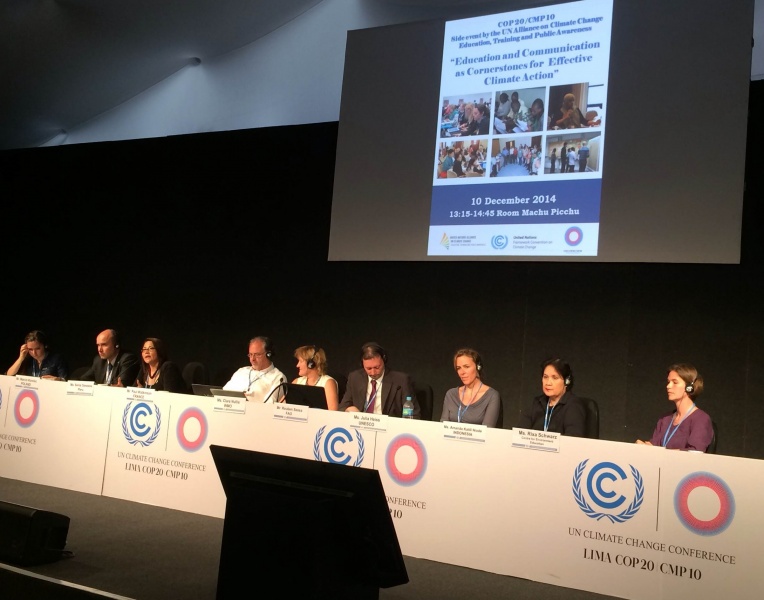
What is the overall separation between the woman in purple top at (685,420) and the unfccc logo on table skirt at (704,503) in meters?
0.86

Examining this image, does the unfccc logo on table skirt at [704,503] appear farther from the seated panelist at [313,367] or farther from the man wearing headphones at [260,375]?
the man wearing headphones at [260,375]

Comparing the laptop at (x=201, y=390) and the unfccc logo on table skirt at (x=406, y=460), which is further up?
the laptop at (x=201, y=390)

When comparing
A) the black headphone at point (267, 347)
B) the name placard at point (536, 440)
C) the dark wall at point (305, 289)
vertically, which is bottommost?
the name placard at point (536, 440)

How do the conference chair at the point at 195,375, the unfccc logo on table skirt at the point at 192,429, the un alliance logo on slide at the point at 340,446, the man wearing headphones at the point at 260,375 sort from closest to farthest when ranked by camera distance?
1. the un alliance logo on slide at the point at 340,446
2. the unfccc logo on table skirt at the point at 192,429
3. the man wearing headphones at the point at 260,375
4. the conference chair at the point at 195,375

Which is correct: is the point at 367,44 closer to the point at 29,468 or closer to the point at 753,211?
the point at 753,211

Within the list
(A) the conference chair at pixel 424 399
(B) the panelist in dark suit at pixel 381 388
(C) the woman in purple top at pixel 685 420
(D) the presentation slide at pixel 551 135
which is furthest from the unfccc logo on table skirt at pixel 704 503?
(A) the conference chair at pixel 424 399

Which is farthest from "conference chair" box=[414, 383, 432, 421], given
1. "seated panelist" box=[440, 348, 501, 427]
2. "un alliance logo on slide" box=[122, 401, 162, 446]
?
"un alliance logo on slide" box=[122, 401, 162, 446]

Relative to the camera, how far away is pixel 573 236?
496 cm

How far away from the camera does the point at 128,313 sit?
7441mm

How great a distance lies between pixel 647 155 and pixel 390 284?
7.43 feet

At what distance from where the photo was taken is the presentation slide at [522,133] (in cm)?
494

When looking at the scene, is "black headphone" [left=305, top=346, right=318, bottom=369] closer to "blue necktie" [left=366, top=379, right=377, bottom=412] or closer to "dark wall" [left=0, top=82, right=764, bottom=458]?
"blue necktie" [left=366, top=379, right=377, bottom=412]

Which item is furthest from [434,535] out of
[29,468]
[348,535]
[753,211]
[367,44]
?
[367,44]

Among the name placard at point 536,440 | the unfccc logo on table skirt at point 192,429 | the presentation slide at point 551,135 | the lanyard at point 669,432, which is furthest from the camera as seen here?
the presentation slide at point 551,135
